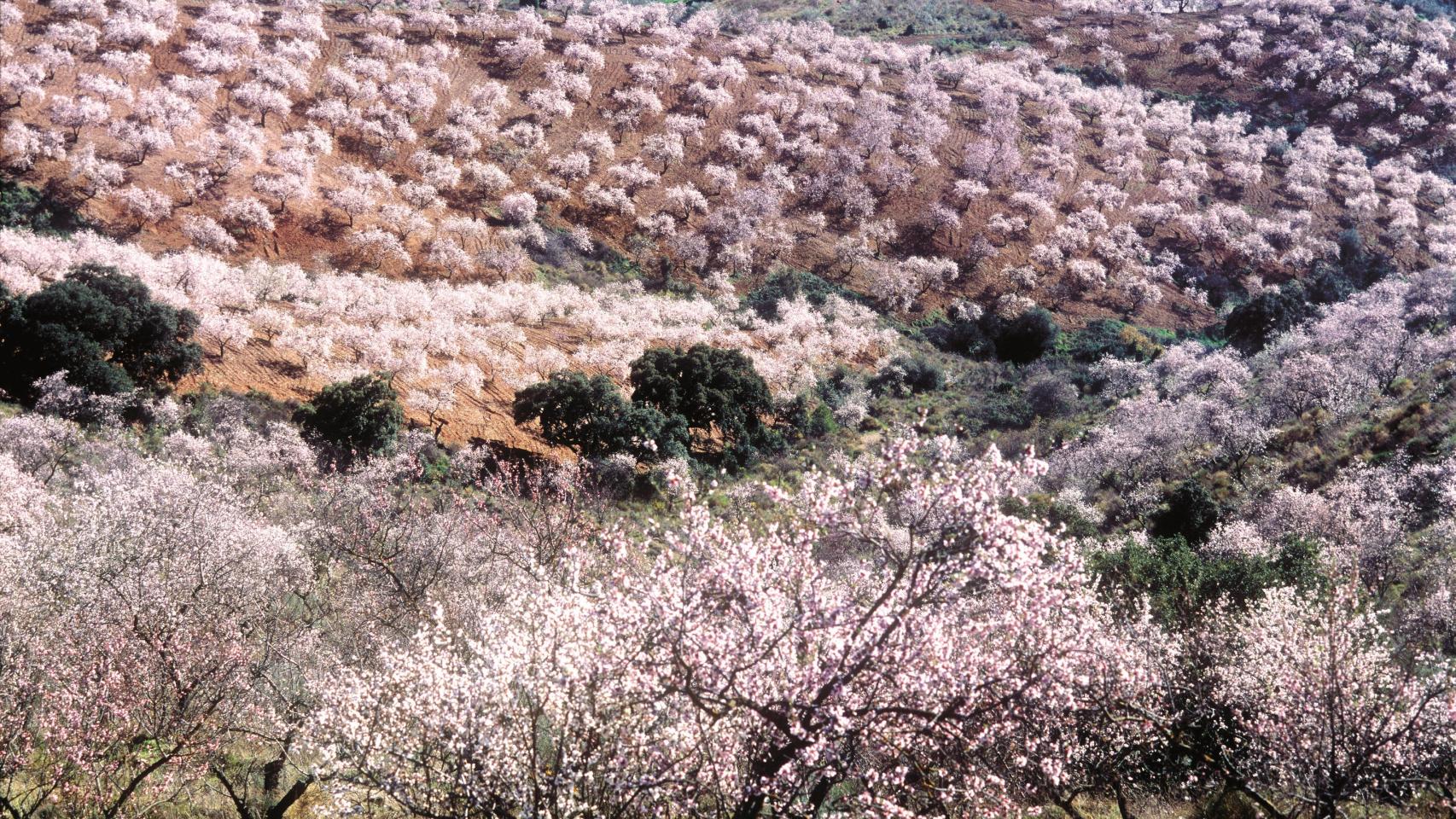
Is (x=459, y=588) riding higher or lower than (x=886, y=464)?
lower

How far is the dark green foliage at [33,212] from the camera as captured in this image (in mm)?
41500

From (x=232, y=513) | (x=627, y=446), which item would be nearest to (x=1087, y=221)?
(x=627, y=446)

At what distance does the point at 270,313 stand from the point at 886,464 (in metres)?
40.2

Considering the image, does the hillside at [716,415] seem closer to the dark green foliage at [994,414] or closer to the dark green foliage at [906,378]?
the dark green foliage at [906,378]

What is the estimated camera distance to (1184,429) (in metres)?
42.4

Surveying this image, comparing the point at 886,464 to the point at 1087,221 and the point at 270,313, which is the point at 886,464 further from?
the point at 1087,221

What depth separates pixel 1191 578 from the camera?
22203 mm

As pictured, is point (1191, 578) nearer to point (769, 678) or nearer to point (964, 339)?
point (769, 678)

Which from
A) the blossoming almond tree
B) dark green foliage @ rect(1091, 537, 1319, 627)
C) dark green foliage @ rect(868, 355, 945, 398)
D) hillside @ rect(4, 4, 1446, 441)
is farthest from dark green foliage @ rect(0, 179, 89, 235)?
dark green foliage @ rect(1091, 537, 1319, 627)

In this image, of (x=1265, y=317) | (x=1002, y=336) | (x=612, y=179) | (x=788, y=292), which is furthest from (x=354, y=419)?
(x=1265, y=317)

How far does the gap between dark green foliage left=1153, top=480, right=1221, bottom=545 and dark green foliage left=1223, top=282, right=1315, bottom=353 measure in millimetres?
32284

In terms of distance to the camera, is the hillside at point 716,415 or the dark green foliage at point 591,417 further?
the dark green foliage at point 591,417

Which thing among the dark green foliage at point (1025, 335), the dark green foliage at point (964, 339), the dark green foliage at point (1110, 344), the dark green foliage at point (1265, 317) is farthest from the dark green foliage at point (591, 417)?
the dark green foliage at point (1265, 317)

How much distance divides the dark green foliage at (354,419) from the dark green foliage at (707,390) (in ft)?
36.5
